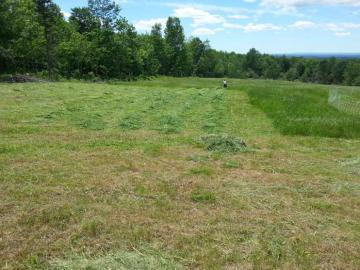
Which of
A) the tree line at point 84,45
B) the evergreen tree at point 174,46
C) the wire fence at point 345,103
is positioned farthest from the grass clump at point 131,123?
the evergreen tree at point 174,46

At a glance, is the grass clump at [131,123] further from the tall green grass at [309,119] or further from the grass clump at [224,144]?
the tall green grass at [309,119]

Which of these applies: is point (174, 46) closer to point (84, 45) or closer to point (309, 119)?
point (84, 45)

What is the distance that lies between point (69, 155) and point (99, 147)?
3.98 ft

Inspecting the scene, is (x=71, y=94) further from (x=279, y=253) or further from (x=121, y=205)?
(x=279, y=253)

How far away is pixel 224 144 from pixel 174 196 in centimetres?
431

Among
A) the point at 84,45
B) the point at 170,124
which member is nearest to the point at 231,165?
the point at 170,124

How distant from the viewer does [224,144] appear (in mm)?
11727

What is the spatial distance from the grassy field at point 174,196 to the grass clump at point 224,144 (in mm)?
53

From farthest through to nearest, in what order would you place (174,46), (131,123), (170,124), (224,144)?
(174,46) → (170,124) → (131,123) → (224,144)

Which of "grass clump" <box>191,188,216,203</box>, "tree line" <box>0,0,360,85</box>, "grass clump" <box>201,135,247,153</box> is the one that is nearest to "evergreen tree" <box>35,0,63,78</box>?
"tree line" <box>0,0,360,85</box>

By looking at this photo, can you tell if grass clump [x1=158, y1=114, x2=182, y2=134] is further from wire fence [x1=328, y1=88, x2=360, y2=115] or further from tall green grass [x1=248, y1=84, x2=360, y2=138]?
wire fence [x1=328, y1=88, x2=360, y2=115]

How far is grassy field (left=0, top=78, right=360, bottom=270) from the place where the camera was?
220 inches

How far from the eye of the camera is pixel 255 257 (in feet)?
18.2

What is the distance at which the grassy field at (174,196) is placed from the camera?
18.3 ft
